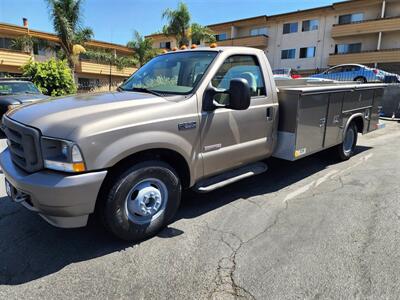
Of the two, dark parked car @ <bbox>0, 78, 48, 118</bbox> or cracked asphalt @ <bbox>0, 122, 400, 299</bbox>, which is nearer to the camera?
cracked asphalt @ <bbox>0, 122, 400, 299</bbox>

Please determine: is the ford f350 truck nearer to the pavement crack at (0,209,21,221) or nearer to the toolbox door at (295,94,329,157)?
the toolbox door at (295,94,329,157)

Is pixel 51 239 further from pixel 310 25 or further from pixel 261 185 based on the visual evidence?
pixel 310 25

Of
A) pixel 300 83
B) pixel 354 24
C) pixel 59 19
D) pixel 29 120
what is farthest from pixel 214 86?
pixel 354 24

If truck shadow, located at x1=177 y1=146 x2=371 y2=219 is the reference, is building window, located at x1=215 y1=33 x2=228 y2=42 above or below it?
above

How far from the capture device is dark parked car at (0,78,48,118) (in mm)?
8891

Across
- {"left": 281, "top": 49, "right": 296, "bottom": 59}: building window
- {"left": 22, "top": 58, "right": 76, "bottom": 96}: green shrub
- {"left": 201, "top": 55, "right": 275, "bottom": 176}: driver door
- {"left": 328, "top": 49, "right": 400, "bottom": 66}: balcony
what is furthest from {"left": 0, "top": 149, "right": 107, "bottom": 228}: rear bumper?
{"left": 281, "top": 49, "right": 296, "bottom": 59}: building window

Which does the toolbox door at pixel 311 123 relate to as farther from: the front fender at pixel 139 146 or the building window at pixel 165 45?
the building window at pixel 165 45

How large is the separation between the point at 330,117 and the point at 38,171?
14.6 feet

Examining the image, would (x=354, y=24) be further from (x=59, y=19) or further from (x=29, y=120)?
(x=29, y=120)

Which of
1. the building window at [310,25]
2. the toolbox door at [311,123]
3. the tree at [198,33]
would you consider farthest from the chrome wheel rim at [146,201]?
the building window at [310,25]

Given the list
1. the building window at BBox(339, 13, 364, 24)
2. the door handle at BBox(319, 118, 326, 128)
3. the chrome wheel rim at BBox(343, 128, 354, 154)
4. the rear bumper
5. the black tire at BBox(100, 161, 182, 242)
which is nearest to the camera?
the rear bumper

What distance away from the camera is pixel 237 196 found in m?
4.57

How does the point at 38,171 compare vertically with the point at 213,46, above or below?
below

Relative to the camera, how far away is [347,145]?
6.50m
